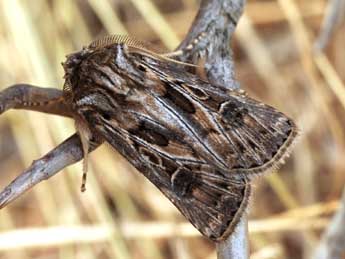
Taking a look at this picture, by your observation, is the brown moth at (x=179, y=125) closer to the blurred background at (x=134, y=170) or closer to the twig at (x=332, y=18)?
the twig at (x=332, y=18)

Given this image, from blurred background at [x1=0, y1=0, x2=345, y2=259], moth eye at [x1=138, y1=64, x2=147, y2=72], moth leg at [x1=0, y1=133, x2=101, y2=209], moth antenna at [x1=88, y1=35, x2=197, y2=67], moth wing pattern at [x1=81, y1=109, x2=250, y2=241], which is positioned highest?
moth antenna at [x1=88, y1=35, x2=197, y2=67]

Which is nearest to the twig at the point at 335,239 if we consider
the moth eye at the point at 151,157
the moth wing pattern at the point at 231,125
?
the moth wing pattern at the point at 231,125

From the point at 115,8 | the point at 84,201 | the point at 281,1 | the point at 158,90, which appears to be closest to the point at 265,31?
the point at 115,8

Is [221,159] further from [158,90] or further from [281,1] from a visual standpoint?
[281,1]

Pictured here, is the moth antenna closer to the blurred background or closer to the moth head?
the moth head

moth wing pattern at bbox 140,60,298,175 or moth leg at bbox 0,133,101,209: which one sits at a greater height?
moth leg at bbox 0,133,101,209

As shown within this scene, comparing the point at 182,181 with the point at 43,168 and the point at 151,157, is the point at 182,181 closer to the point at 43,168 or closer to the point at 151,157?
the point at 151,157

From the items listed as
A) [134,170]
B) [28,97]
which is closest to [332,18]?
[28,97]

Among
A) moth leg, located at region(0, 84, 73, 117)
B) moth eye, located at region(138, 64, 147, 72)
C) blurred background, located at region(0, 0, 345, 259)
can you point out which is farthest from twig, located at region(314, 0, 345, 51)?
moth leg, located at region(0, 84, 73, 117)
